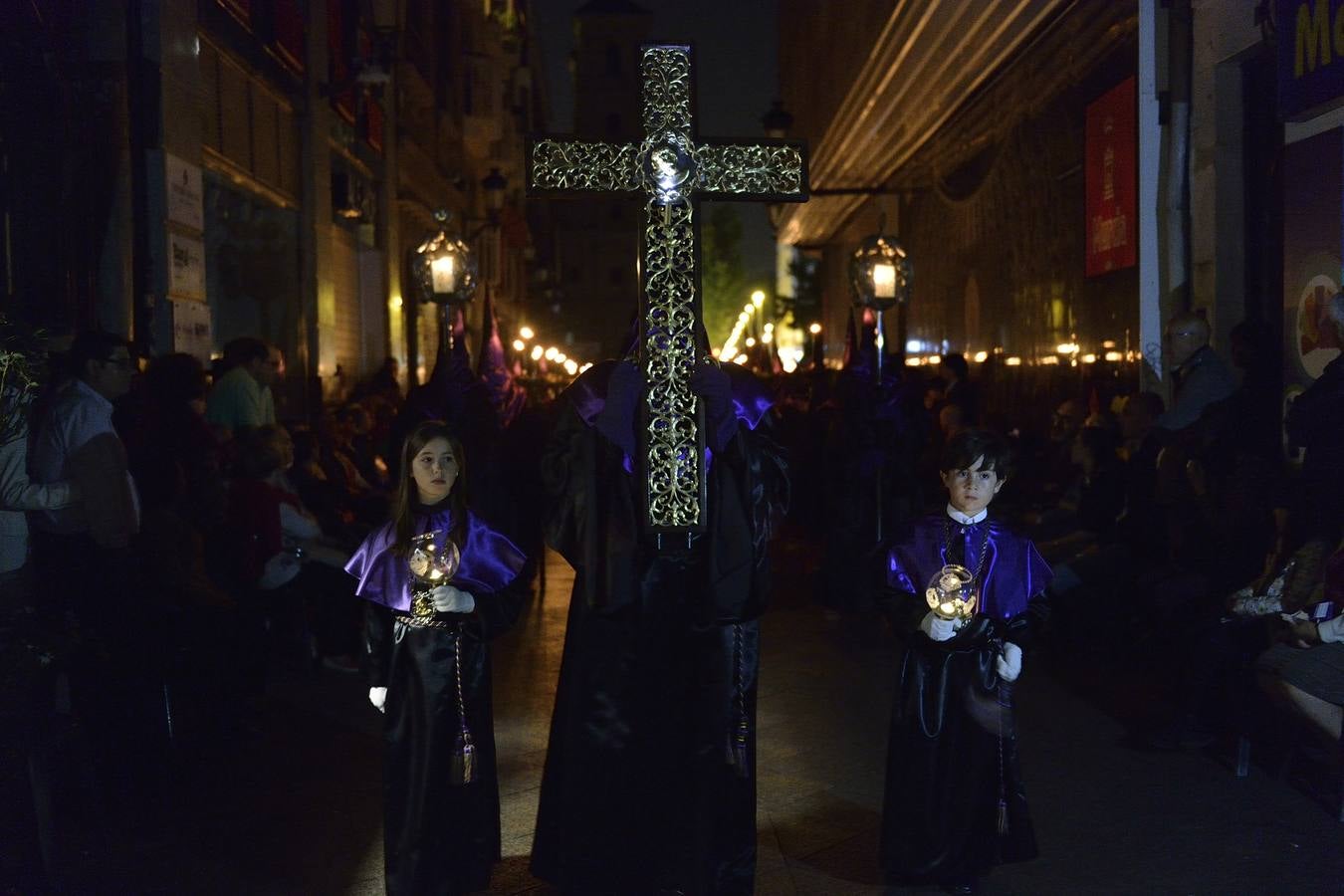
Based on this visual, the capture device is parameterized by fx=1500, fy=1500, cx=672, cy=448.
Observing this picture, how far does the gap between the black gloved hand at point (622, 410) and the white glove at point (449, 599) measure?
729 millimetres

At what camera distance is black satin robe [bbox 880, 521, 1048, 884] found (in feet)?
16.9

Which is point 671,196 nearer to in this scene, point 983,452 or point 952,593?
point 983,452

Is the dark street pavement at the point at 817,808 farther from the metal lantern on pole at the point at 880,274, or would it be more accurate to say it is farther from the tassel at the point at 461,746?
the metal lantern on pole at the point at 880,274

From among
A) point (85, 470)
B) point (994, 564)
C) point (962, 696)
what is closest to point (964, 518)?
point (994, 564)

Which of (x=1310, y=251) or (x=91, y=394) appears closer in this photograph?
(x=91, y=394)

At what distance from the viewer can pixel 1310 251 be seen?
8.71m

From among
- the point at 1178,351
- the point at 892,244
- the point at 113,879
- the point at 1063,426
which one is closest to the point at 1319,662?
the point at 1178,351

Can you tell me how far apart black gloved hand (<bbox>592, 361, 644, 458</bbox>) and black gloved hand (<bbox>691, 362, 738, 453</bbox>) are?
20 centimetres

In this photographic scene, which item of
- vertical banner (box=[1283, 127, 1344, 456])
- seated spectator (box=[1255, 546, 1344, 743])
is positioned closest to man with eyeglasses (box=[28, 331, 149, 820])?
seated spectator (box=[1255, 546, 1344, 743])

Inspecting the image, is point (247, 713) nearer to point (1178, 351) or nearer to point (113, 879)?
point (113, 879)

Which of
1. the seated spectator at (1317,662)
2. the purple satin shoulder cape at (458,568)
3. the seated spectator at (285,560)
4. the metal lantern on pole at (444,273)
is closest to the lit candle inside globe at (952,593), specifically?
the purple satin shoulder cape at (458,568)

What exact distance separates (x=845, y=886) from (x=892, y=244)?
322 inches

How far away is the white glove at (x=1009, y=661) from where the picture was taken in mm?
5051

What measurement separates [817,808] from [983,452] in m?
2.01
